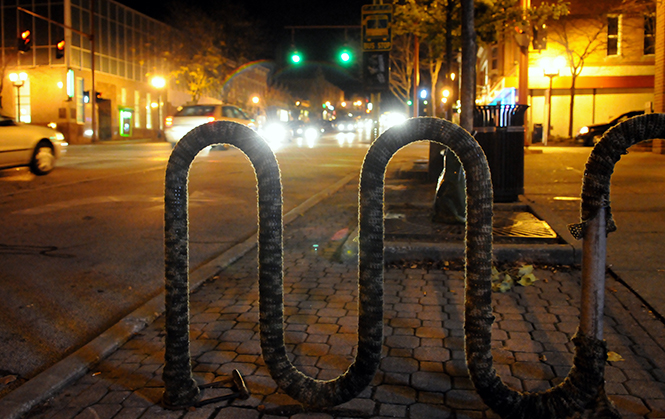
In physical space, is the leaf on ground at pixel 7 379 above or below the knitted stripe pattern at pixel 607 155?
below

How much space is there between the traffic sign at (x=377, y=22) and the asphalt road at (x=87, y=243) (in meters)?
3.33

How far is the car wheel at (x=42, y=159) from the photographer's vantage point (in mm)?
14417

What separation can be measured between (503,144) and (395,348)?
5.97 meters

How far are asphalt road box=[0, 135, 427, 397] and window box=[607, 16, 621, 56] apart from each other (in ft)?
73.9

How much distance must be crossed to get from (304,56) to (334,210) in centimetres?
2208

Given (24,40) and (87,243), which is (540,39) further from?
(87,243)

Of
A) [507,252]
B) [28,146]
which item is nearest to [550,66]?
[28,146]

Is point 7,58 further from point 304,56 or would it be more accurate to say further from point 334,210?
point 334,210

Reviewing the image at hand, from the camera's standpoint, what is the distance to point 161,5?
5694 centimetres

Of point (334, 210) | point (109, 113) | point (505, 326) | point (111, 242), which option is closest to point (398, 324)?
point (505, 326)

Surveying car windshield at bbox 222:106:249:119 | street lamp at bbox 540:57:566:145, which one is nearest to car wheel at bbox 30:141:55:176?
Answer: car windshield at bbox 222:106:249:119

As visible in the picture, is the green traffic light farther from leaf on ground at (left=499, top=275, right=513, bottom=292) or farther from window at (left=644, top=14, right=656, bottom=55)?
leaf on ground at (left=499, top=275, right=513, bottom=292)

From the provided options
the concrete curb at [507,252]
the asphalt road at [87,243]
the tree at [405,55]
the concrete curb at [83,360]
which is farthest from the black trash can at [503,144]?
the tree at [405,55]

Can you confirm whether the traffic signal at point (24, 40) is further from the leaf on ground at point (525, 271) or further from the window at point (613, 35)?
the leaf on ground at point (525, 271)
